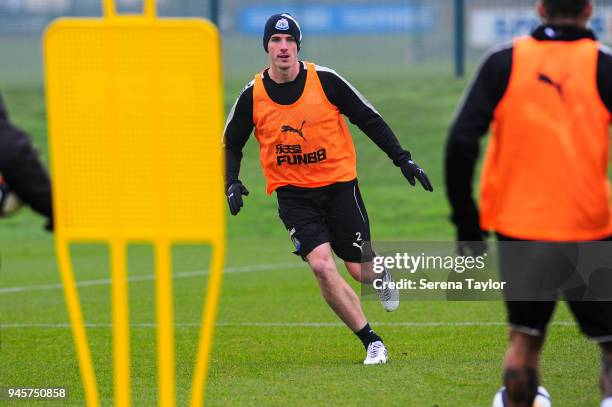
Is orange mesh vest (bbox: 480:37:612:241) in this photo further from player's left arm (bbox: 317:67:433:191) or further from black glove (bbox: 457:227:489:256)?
player's left arm (bbox: 317:67:433:191)

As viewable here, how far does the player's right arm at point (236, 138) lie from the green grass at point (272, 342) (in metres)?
1.19

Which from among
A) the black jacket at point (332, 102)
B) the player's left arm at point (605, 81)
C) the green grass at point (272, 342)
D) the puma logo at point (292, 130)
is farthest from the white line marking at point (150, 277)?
the player's left arm at point (605, 81)

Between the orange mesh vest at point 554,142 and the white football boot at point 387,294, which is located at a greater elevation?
the orange mesh vest at point 554,142

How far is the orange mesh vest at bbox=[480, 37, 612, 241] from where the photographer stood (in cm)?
538

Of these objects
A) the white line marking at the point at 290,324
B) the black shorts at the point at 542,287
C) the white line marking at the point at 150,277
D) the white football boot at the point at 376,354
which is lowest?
the white line marking at the point at 150,277

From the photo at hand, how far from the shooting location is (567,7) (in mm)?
5473

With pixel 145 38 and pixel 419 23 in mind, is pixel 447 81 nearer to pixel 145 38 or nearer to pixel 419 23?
pixel 419 23

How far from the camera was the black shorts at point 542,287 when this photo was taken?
5.51 meters

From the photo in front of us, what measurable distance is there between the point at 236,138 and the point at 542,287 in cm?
427

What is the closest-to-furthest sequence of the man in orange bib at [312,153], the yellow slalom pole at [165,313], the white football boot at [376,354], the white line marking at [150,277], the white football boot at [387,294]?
the yellow slalom pole at [165,313] → the white football boot at [376,354] → the man in orange bib at [312,153] → the white football boot at [387,294] → the white line marking at [150,277]

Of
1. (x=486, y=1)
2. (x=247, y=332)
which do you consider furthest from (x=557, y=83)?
(x=486, y=1)

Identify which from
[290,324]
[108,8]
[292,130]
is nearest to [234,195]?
[292,130]

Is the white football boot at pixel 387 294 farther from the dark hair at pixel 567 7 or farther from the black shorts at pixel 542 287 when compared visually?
the dark hair at pixel 567 7

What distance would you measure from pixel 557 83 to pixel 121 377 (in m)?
2.20
